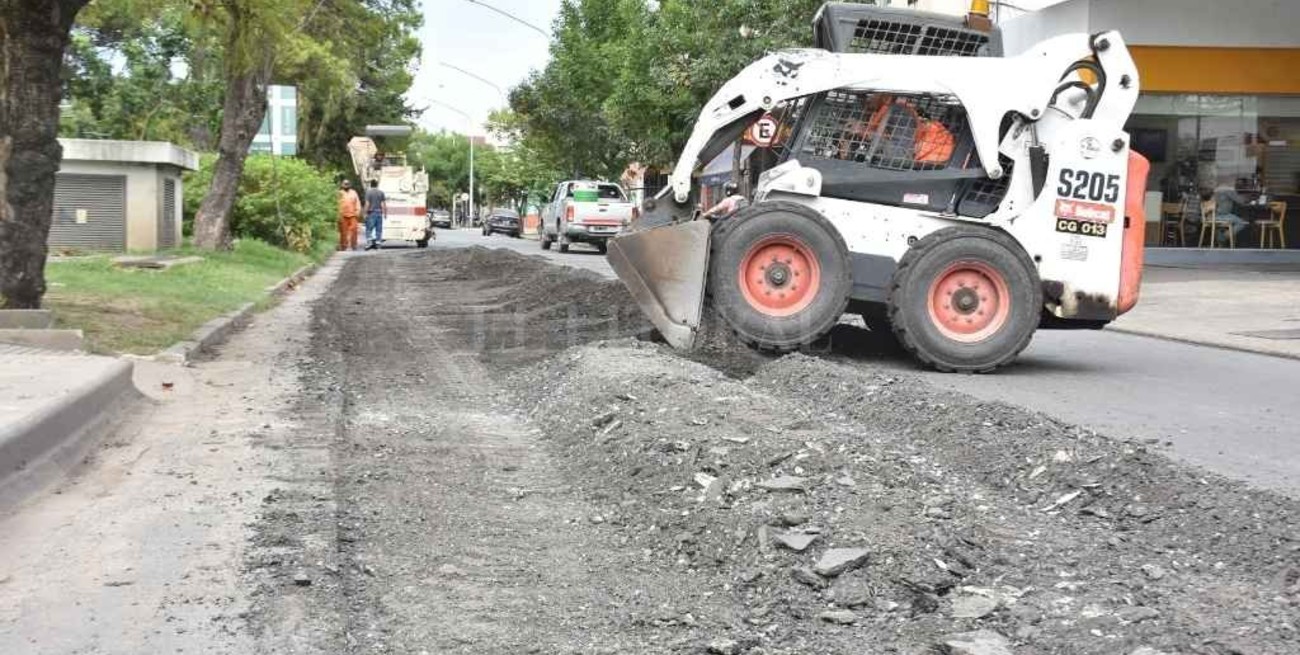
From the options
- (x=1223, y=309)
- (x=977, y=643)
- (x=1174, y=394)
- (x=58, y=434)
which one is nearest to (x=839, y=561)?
(x=977, y=643)

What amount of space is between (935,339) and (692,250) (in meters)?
2.22

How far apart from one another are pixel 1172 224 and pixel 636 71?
1603 cm

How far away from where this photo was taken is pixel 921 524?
5684mm

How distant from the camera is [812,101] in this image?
1197cm

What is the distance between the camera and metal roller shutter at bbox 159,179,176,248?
24047 mm

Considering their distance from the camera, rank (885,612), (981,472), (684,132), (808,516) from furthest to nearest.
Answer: (684,132)
(981,472)
(808,516)
(885,612)

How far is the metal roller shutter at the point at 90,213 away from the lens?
2238 centimetres

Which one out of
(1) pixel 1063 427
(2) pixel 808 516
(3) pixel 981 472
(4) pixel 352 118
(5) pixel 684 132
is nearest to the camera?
(2) pixel 808 516

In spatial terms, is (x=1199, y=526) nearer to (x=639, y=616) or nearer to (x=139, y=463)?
(x=639, y=616)

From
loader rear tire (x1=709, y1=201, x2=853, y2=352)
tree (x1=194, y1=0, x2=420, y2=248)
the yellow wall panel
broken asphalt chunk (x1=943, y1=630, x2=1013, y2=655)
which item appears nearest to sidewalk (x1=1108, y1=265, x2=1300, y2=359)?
the yellow wall panel

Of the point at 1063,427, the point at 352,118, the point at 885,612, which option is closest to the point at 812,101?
the point at 1063,427

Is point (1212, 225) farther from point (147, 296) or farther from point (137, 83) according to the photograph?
point (137, 83)

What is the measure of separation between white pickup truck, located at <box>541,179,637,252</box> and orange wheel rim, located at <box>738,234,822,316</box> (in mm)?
25341

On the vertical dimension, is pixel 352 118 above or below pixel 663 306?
above
